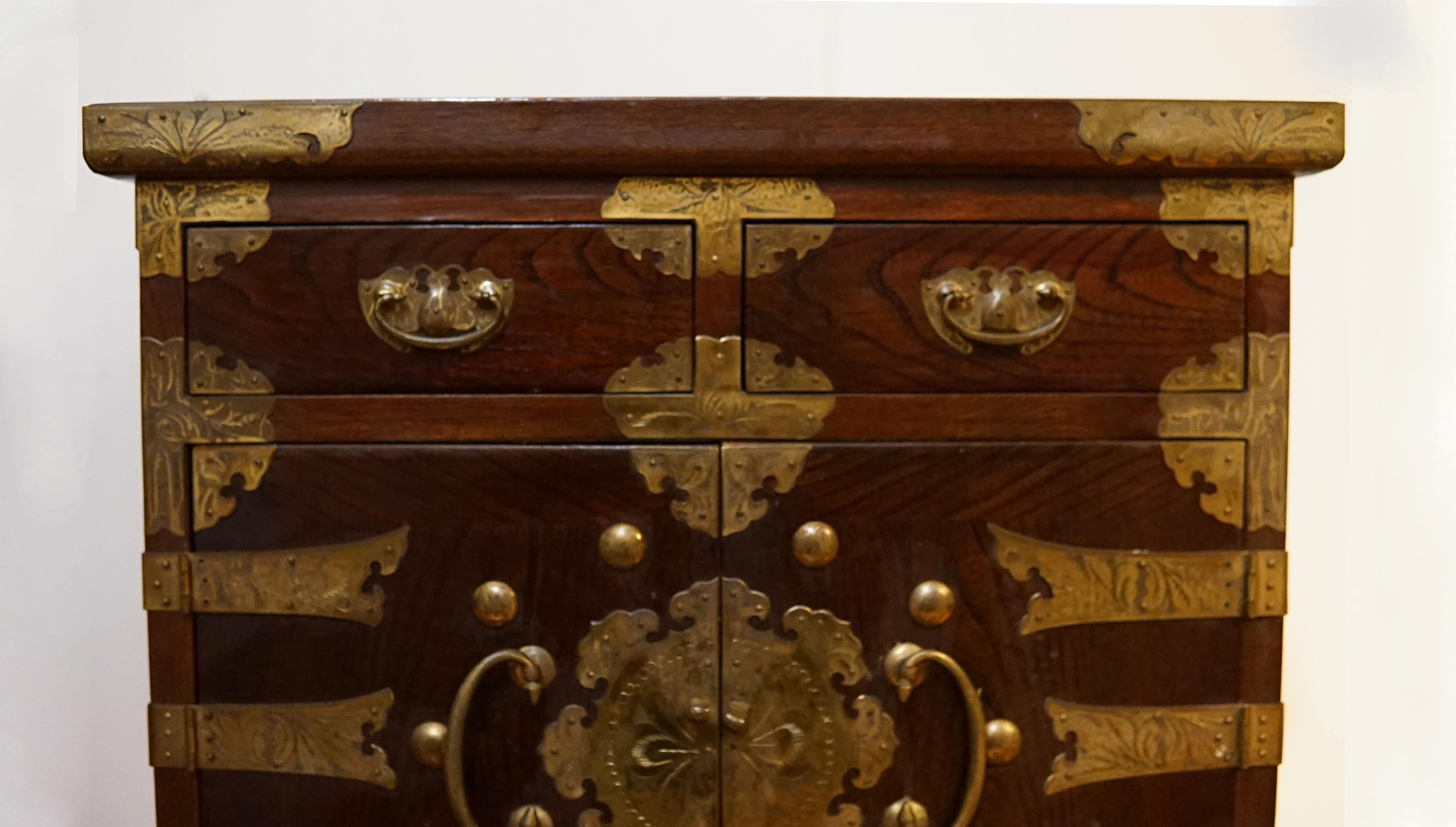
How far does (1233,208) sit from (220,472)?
3.47ft

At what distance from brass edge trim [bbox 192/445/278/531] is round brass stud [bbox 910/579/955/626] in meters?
0.67

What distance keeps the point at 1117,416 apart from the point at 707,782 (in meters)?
0.56

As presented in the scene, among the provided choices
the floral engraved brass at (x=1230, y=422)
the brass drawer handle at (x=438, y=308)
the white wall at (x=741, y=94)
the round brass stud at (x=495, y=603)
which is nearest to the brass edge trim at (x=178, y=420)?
the brass drawer handle at (x=438, y=308)

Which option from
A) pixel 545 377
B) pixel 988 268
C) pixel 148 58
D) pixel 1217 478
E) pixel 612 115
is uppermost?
pixel 148 58

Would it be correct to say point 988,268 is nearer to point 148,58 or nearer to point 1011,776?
point 1011,776

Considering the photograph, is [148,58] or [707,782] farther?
[148,58]

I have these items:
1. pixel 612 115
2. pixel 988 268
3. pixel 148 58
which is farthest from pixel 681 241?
pixel 148 58

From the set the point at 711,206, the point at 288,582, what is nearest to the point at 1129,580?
the point at 711,206

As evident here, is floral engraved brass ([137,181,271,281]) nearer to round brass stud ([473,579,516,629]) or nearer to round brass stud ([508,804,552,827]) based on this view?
round brass stud ([473,579,516,629])

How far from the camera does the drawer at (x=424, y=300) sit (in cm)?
104

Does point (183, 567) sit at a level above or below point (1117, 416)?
below

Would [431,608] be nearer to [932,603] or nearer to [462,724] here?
[462,724]

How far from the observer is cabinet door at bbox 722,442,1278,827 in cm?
105

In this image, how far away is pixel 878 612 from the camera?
1.06m
